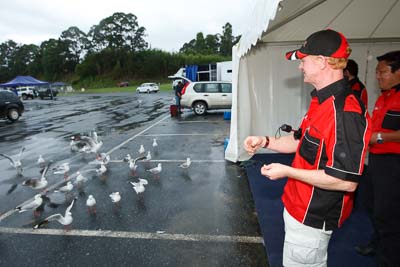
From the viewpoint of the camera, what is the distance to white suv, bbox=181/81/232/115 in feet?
48.6

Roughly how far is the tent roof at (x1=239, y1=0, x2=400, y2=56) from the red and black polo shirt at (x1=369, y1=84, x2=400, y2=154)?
1864 mm

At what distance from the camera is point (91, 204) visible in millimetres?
4352

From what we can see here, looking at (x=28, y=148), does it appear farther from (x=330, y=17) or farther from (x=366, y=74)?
(x=366, y=74)

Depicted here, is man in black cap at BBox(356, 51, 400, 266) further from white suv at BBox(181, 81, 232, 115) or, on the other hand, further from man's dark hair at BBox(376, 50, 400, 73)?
white suv at BBox(181, 81, 232, 115)

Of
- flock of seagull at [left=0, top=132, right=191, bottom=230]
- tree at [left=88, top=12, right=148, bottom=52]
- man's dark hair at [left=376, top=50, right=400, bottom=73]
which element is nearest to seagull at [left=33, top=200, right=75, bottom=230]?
flock of seagull at [left=0, top=132, right=191, bottom=230]

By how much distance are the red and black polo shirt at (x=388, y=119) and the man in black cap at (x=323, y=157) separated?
1112 mm

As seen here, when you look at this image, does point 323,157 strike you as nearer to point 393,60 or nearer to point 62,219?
point 393,60

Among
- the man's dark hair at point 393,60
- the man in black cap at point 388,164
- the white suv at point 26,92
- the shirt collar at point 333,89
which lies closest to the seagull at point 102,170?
the man in black cap at point 388,164

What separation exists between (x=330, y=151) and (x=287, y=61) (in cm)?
564

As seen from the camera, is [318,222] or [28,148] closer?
[318,222]

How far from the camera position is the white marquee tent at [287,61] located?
4957 millimetres

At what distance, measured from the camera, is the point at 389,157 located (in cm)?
255

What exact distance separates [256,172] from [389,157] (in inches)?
129

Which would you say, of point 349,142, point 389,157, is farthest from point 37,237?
point 389,157
